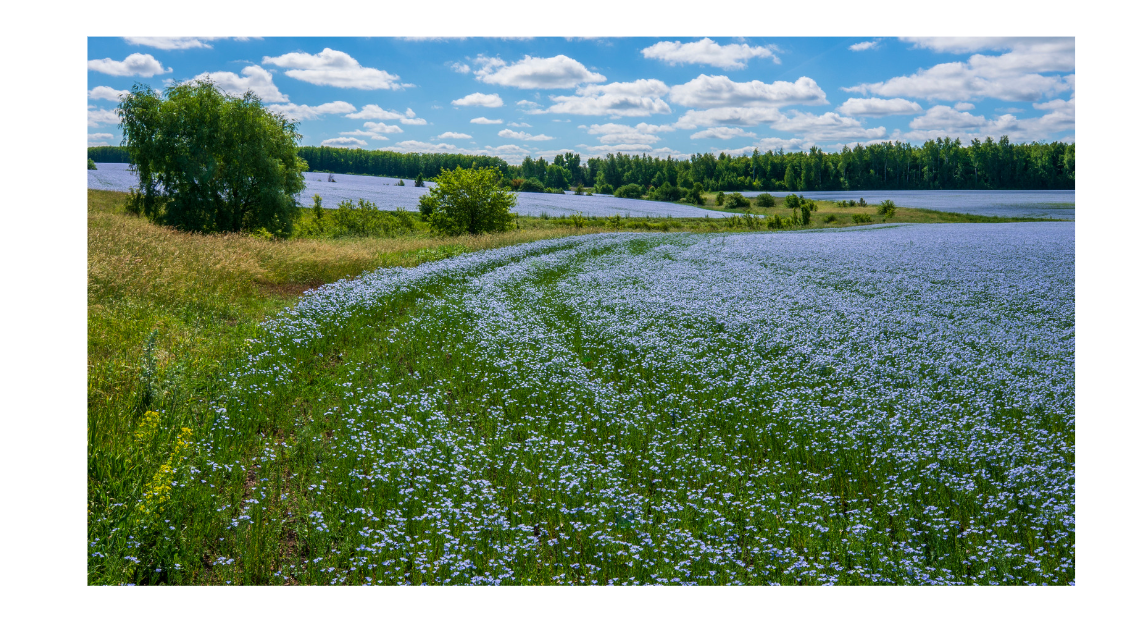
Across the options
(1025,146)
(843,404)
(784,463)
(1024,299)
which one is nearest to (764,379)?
(843,404)

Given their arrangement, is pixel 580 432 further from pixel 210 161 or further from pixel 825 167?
pixel 210 161

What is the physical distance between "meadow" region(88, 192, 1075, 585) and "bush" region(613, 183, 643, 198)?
4.33 meters

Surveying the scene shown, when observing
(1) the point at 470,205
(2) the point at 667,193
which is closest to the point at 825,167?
(2) the point at 667,193

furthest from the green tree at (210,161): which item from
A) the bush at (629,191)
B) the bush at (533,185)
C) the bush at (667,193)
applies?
the bush at (667,193)

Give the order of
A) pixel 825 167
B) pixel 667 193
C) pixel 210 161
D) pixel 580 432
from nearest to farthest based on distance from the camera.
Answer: pixel 580 432, pixel 825 167, pixel 210 161, pixel 667 193

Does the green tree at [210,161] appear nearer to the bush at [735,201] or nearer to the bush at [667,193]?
the bush at [667,193]

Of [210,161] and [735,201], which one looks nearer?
[210,161]

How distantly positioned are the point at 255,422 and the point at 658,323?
258 inches

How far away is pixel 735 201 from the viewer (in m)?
17.1

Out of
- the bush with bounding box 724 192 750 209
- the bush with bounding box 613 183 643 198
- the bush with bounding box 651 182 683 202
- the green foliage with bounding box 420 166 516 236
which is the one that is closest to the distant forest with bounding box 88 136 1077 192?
the bush with bounding box 651 182 683 202

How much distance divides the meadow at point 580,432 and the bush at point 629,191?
14.2 ft

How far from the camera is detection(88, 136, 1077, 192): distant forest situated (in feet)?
25.8

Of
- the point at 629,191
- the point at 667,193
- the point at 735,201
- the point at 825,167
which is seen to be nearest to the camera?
the point at 825,167

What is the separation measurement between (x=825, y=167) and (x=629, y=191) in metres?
6.30
